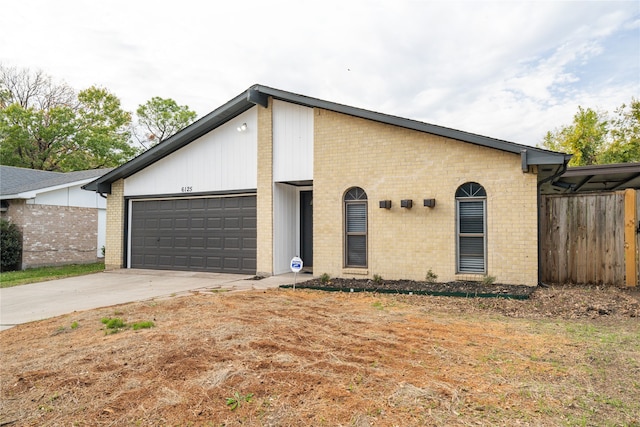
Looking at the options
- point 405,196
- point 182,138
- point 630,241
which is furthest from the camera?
point 182,138

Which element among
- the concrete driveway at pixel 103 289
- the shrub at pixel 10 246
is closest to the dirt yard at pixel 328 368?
the concrete driveway at pixel 103 289

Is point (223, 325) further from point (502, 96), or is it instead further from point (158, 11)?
point (502, 96)

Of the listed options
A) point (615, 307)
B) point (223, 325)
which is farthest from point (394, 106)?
point (223, 325)

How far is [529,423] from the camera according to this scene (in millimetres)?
2844

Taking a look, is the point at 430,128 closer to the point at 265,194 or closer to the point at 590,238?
the point at 590,238

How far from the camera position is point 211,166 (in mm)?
12711

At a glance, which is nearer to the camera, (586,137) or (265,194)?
(265,194)

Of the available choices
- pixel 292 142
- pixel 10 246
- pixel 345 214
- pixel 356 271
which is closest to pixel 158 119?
pixel 10 246

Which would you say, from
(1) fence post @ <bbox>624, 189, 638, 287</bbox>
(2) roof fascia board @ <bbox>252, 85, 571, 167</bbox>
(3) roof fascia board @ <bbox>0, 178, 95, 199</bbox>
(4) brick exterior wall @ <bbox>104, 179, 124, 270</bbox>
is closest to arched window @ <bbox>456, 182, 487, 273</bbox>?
(2) roof fascia board @ <bbox>252, 85, 571, 167</bbox>

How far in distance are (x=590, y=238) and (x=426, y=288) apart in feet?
12.6

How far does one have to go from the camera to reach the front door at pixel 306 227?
12594mm

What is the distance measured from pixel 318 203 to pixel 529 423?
821cm

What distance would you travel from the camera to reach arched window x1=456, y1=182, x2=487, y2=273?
29.3 feet

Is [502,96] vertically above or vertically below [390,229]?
above
